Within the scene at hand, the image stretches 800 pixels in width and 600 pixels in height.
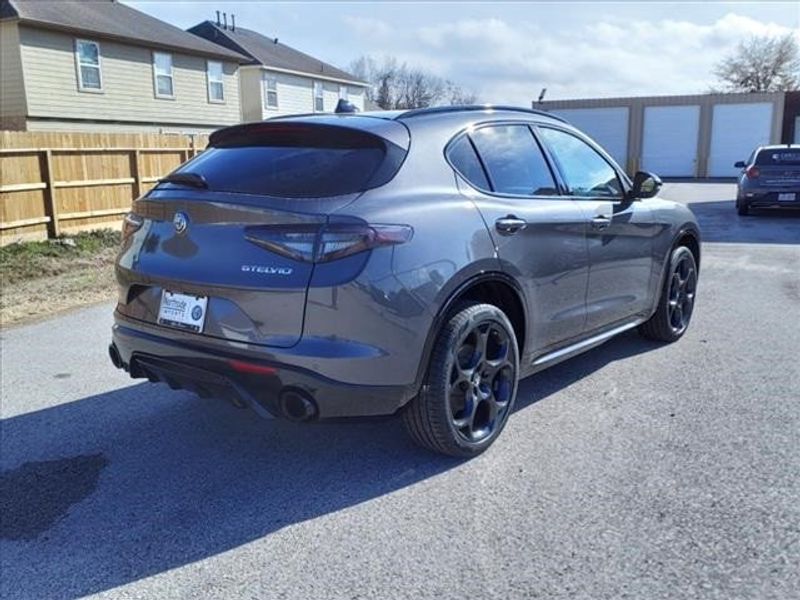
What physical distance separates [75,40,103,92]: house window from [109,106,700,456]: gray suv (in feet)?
64.3

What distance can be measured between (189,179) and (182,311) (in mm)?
685

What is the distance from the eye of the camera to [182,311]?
3398 mm

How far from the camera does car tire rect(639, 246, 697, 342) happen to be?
557 cm

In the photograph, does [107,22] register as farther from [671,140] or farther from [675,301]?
[671,140]

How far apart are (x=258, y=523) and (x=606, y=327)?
273 cm

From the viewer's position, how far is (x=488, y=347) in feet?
12.4

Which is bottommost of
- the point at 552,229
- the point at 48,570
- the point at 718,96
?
the point at 48,570

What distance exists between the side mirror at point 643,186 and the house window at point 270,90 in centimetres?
2808

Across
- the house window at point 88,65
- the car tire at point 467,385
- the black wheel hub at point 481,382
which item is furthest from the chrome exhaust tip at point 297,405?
the house window at point 88,65

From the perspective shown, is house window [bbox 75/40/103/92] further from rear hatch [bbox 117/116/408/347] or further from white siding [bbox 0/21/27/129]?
rear hatch [bbox 117/116/408/347]

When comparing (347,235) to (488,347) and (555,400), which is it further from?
(555,400)

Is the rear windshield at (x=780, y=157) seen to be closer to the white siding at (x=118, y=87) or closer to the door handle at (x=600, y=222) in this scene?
the door handle at (x=600, y=222)

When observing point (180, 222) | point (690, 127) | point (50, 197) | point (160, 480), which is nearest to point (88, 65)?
point (50, 197)

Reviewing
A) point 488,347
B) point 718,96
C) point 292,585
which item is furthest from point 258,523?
point 718,96
